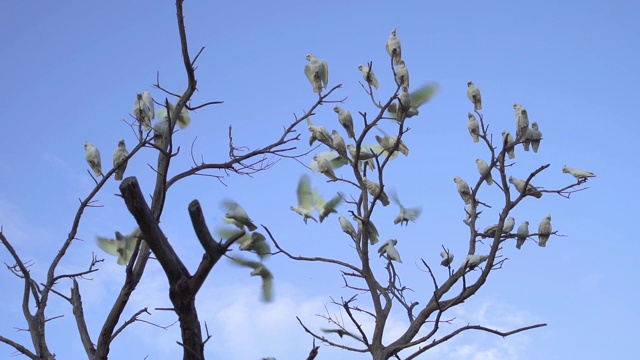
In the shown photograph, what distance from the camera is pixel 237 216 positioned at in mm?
3223

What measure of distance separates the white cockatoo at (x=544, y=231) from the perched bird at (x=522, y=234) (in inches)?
3.2

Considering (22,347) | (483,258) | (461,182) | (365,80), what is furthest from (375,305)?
(22,347)

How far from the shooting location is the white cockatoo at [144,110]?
11.6 ft

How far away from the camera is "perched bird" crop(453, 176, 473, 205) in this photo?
4328 mm

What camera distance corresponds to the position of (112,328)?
2930mm

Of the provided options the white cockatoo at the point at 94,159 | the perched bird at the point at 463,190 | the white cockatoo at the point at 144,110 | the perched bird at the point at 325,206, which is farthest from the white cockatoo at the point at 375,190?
the white cockatoo at the point at 94,159

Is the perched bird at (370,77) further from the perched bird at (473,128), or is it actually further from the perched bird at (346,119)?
the perched bird at (473,128)

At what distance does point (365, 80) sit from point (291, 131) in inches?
42.0

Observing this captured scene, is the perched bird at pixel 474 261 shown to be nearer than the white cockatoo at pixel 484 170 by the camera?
Yes

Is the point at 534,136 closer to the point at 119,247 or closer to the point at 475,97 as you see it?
the point at 475,97

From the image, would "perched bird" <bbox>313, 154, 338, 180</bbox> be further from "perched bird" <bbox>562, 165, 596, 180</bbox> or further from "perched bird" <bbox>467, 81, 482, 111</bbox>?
"perched bird" <bbox>562, 165, 596, 180</bbox>

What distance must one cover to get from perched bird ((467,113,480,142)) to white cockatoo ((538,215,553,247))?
60 centimetres

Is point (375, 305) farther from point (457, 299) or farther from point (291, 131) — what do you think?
point (291, 131)

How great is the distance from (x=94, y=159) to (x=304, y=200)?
118cm
